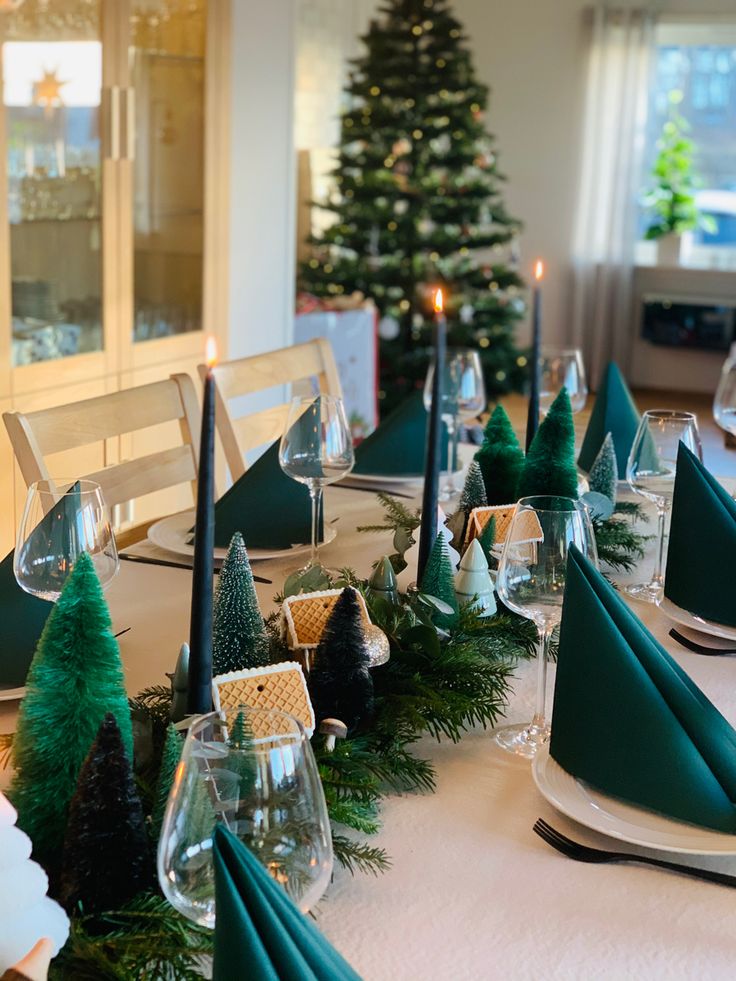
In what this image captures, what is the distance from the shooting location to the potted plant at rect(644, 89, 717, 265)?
22.9 ft

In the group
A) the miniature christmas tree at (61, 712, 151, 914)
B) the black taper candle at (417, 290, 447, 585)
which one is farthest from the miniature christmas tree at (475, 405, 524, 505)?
the miniature christmas tree at (61, 712, 151, 914)

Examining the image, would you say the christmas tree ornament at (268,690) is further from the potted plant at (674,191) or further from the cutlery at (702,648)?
the potted plant at (674,191)

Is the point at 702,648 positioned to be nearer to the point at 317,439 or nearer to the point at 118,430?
the point at 317,439

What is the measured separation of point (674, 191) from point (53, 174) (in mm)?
4793

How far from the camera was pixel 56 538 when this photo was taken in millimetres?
1064

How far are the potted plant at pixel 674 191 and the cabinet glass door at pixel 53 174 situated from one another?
4595mm

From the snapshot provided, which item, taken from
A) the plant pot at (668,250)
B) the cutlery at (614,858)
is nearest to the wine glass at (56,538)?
the cutlery at (614,858)

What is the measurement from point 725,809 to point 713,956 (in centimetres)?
14

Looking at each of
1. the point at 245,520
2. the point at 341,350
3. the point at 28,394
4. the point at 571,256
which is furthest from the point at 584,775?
the point at 571,256

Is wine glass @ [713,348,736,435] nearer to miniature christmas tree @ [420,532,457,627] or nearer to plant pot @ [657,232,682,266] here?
miniature christmas tree @ [420,532,457,627]

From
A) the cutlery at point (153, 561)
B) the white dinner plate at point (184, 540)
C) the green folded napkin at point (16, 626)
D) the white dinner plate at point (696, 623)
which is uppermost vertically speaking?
the green folded napkin at point (16, 626)

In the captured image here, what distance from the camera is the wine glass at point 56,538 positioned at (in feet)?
3.48

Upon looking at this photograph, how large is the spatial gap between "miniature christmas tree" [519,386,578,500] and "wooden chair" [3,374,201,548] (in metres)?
0.54

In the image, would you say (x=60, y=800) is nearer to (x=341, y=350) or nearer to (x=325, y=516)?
(x=325, y=516)
